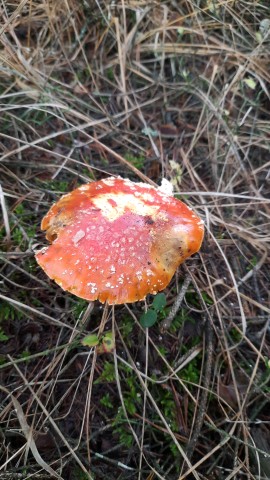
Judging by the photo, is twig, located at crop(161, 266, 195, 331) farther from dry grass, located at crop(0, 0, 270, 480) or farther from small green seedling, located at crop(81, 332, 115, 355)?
small green seedling, located at crop(81, 332, 115, 355)

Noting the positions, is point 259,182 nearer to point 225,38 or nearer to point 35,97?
point 225,38

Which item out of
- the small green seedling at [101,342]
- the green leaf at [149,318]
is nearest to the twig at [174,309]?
the green leaf at [149,318]

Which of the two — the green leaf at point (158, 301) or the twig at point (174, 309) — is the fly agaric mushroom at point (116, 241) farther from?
the twig at point (174, 309)

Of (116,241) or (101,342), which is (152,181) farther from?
(101,342)

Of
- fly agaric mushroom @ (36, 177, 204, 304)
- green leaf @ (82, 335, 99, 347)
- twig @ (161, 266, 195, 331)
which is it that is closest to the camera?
fly agaric mushroom @ (36, 177, 204, 304)

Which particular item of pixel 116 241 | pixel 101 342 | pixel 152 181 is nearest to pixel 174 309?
pixel 101 342

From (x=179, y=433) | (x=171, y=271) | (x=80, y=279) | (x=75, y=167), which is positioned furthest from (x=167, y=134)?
(x=179, y=433)

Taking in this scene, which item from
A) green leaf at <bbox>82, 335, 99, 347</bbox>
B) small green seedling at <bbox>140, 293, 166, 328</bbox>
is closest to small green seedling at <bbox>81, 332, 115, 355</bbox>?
green leaf at <bbox>82, 335, 99, 347</bbox>
